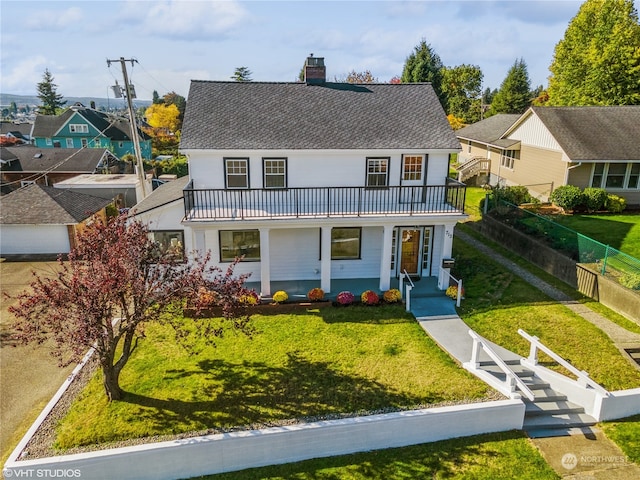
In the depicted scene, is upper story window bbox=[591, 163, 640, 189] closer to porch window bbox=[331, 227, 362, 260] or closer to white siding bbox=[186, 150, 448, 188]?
white siding bbox=[186, 150, 448, 188]

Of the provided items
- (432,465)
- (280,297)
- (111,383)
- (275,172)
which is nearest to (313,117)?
(275,172)

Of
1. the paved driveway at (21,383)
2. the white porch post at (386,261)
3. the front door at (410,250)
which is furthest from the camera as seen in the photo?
the front door at (410,250)

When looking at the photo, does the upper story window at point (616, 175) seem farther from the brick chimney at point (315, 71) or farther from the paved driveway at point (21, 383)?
the paved driveway at point (21, 383)

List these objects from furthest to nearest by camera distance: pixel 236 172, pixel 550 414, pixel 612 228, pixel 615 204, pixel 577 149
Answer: pixel 577 149
pixel 615 204
pixel 612 228
pixel 236 172
pixel 550 414

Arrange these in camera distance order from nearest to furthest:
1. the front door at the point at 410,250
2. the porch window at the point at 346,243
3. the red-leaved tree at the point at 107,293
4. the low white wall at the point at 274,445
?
the low white wall at the point at 274,445
the red-leaved tree at the point at 107,293
the porch window at the point at 346,243
the front door at the point at 410,250

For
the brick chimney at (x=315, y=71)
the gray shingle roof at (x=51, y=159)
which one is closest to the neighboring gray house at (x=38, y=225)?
the brick chimney at (x=315, y=71)

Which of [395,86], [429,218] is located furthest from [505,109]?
[429,218]

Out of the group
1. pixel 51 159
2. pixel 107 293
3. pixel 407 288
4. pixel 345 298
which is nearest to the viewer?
pixel 107 293

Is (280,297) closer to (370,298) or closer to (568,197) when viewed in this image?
(370,298)
